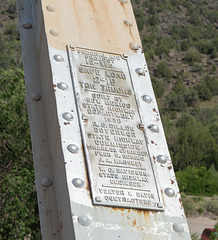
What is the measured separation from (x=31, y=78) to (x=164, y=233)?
1402mm

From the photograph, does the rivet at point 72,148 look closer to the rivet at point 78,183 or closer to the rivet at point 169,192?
Answer: the rivet at point 78,183

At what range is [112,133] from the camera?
3.35 meters

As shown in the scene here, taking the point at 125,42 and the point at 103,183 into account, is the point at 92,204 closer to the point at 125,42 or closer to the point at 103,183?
the point at 103,183

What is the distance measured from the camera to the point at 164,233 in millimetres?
3074

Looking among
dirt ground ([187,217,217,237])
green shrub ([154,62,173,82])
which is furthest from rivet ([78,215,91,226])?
green shrub ([154,62,173,82])

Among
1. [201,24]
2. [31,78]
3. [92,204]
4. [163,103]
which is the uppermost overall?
[201,24]

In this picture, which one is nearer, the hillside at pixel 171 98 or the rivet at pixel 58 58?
the rivet at pixel 58 58

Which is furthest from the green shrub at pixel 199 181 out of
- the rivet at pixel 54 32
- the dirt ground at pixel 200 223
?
the rivet at pixel 54 32

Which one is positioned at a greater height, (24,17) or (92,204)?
(24,17)

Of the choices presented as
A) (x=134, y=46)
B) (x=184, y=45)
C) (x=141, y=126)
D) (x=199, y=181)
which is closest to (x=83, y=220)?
(x=141, y=126)

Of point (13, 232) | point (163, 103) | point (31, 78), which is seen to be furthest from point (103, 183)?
point (163, 103)

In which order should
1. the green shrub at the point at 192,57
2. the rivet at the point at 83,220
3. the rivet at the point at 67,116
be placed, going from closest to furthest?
1. the rivet at the point at 83,220
2. the rivet at the point at 67,116
3. the green shrub at the point at 192,57

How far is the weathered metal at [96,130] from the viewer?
306 cm

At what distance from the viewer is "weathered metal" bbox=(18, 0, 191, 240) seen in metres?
3.06
